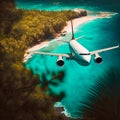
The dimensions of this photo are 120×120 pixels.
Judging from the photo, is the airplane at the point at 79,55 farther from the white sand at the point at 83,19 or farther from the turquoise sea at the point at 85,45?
the white sand at the point at 83,19

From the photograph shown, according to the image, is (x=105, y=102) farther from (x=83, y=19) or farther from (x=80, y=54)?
(x=83, y=19)

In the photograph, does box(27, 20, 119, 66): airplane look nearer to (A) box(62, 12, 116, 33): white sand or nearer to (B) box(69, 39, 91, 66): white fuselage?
(B) box(69, 39, 91, 66): white fuselage

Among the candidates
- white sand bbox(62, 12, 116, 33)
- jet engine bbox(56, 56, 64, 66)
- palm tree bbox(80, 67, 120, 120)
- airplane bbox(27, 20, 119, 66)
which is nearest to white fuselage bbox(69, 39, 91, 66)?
airplane bbox(27, 20, 119, 66)

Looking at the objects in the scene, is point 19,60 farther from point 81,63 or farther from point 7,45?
point 81,63

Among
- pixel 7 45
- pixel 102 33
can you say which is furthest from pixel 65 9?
pixel 7 45

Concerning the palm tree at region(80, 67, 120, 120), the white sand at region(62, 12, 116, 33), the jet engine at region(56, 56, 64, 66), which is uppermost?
the white sand at region(62, 12, 116, 33)

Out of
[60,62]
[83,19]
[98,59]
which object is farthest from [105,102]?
[83,19]
